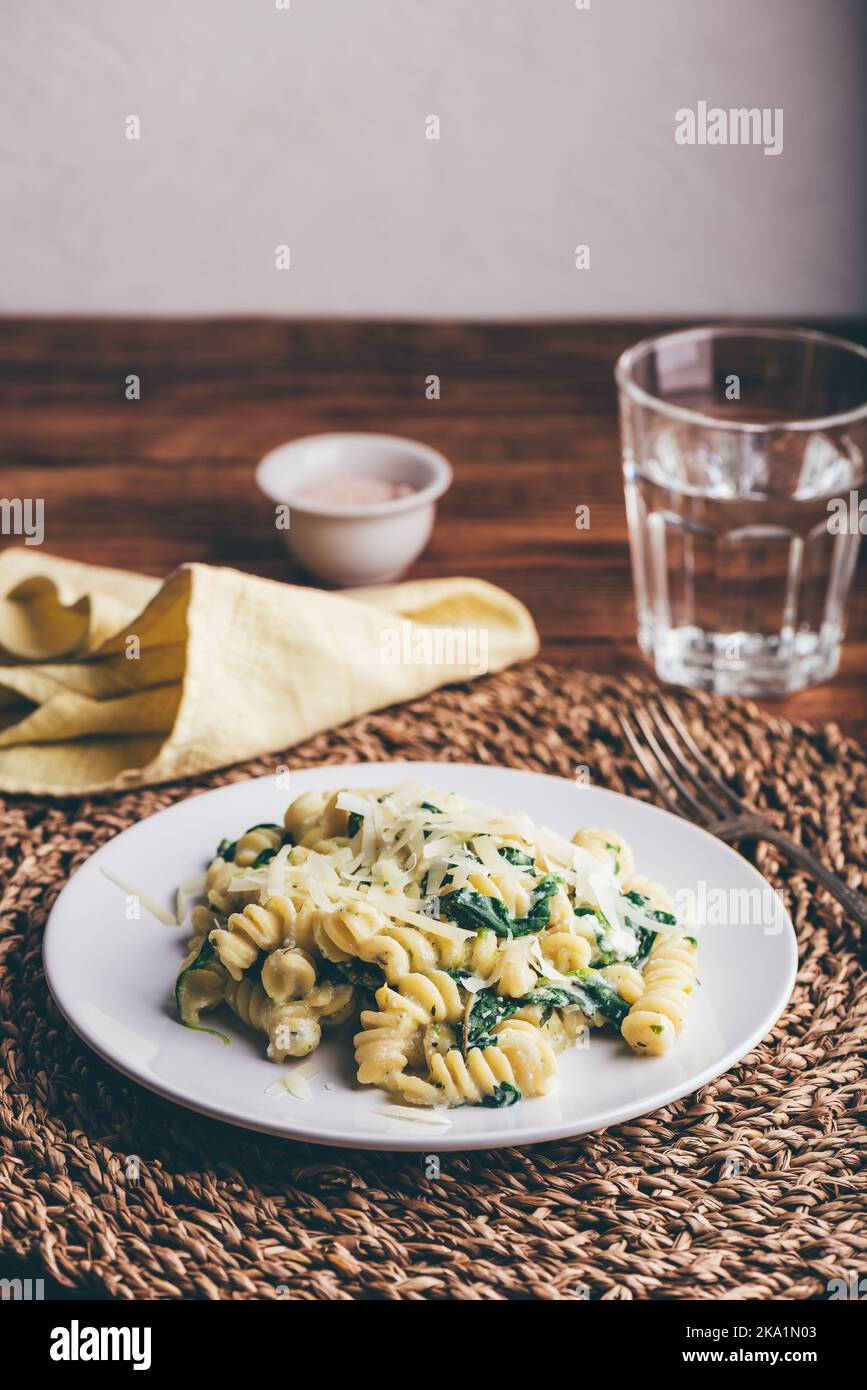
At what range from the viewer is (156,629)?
2908 millimetres

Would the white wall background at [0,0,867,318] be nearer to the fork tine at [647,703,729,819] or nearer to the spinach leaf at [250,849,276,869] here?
the fork tine at [647,703,729,819]

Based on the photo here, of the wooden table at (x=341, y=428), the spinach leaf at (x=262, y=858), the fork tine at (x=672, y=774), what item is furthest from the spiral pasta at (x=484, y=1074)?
the wooden table at (x=341, y=428)

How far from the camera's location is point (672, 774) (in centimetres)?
272

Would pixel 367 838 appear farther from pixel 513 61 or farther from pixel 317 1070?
pixel 513 61

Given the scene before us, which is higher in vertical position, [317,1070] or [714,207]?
[714,207]

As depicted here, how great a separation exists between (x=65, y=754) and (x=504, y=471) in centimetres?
157

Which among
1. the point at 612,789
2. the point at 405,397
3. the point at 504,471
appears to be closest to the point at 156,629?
the point at 612,789

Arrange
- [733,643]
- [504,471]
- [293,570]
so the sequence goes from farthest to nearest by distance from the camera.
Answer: [504,471]
[293,570]
[733,643]

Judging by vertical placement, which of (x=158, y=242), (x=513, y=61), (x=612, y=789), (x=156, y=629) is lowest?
(x=612, y=789)

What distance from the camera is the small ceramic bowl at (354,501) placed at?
3316 mm

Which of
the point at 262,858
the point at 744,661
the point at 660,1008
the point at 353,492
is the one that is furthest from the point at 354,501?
the point at 660,1008

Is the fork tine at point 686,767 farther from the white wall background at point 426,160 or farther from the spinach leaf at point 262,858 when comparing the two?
the white wall background at point 426,160

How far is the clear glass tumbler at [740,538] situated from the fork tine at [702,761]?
0.24m

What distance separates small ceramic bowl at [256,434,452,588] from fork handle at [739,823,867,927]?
3.64 feet
